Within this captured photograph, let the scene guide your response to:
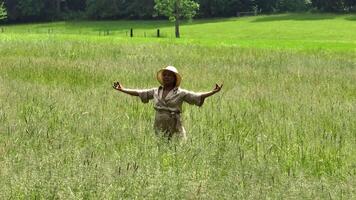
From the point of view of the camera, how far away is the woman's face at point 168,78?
255 inches

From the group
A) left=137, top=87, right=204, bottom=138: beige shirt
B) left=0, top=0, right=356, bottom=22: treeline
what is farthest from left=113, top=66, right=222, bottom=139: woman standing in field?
left=0, top=0, right=356, bottom=22: treeline

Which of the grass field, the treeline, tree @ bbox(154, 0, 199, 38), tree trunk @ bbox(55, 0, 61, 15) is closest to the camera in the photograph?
the grass field

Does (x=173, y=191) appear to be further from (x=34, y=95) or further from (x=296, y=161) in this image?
(x=34, y=95)

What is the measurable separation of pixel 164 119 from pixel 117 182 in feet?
6.31

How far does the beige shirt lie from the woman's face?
101 mm

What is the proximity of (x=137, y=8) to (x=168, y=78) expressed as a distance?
89075 mm

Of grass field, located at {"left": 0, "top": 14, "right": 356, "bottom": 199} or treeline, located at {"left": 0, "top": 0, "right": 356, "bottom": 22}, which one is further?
treeline, located at {"left": 0, "top": 0, "right": 356, "bottom": 22}

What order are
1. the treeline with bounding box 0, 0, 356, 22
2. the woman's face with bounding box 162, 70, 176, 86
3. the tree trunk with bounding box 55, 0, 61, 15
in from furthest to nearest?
the tree trunk with bounding box 55, 0, 61, 15 < the treeline with bounding box 0, 0, 356, 22 < the woman's face with bounding box 162, 70, 176, 86

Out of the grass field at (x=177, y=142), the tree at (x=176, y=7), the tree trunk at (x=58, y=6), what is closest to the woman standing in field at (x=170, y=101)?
the grass field at (x=177, y=142)

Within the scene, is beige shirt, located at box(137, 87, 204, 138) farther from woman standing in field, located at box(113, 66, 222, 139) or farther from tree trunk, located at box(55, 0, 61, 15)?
tree trunk, located at box(55, 0, 61, 15)

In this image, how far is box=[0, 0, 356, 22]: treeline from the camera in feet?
302

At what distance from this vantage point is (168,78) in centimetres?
652

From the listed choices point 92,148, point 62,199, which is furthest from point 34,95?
point 62,199

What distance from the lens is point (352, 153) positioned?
6.39 metres
